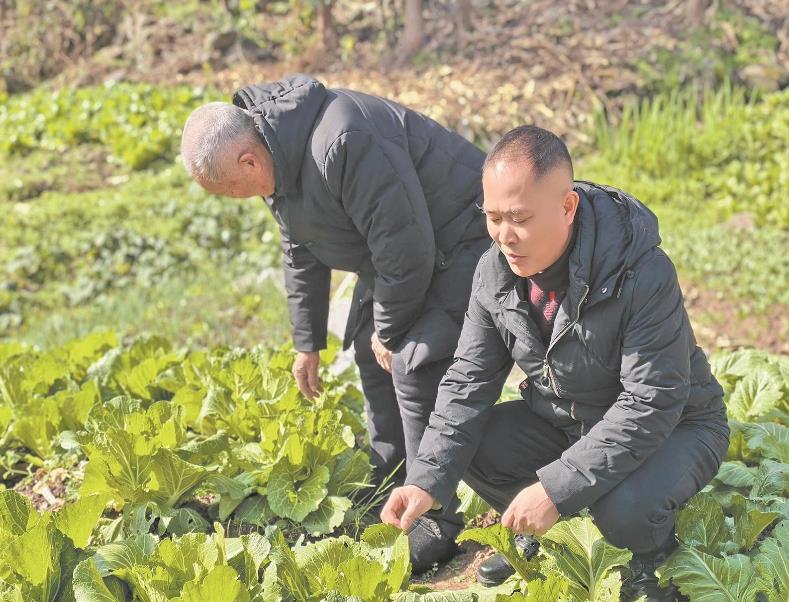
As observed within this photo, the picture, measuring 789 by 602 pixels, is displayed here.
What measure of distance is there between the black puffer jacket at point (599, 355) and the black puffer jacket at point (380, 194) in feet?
1.49

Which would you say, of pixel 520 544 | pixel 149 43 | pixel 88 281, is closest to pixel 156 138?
pixel 88 281

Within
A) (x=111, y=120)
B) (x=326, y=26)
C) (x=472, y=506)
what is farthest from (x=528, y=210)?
(x=326, y=26)

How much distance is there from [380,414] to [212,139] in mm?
1332

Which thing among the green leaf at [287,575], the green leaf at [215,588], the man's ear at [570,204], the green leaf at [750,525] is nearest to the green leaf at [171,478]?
the green leaf at [287,575]

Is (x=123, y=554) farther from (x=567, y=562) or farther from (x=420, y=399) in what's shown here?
(x=567, y=562)

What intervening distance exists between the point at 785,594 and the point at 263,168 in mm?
2025

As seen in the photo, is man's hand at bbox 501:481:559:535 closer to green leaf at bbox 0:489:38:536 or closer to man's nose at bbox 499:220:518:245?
man's nose at bbox 499:220:518:245

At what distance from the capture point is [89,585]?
9.04 feet

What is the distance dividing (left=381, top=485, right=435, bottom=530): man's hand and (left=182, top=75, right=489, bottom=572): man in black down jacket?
2.13 ft

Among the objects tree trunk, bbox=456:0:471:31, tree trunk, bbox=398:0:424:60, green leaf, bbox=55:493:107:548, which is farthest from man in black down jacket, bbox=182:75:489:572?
tree trunk, bbox=456:0:471:31

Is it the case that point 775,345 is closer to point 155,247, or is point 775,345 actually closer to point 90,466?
point 90,466

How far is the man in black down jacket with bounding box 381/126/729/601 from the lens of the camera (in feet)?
8.16

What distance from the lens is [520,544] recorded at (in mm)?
3254

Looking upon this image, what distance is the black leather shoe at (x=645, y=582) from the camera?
277 centimetres
